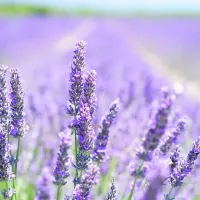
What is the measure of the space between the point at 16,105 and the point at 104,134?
360 millimetres

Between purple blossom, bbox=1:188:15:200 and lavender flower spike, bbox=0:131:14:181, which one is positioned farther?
purple blossom, bbox=1:188:15:200

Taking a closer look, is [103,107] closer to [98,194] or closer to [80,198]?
[98,194]

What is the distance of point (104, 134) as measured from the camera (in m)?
2.11

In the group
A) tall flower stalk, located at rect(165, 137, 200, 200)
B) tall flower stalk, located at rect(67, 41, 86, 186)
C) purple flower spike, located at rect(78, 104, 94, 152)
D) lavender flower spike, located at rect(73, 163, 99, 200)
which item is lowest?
lavender flower spike, located at rect(73, 163, 99, 200)

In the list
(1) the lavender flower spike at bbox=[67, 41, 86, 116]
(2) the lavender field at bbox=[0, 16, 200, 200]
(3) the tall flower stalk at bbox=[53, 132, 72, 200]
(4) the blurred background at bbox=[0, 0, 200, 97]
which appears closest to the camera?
(3) the tall flower stalk at bbox=[53, 132, 72, 200]

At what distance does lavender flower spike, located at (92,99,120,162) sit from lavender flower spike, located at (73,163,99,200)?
30cm

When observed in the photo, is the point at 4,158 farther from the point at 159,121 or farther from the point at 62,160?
the point at 159,121

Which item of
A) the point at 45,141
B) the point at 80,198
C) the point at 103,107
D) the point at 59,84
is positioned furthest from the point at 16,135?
the point at 59,84

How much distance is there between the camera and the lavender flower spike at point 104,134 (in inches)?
80.2

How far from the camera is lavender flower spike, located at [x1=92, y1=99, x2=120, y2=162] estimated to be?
204cm

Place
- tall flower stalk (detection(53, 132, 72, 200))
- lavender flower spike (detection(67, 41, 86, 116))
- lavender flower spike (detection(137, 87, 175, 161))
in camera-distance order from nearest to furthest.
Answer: lavender flower spike (detection(137, 87, 175, 161)) < tall flower stalk (detection(53, 132, 72, 200)) < lavender flower spike (detection(67, 41, 86, 116))

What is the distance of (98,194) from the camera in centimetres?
335

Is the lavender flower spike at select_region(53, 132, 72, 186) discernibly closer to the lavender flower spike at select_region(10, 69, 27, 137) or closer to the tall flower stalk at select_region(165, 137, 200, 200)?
the lavender flower spike at select_region(10, 69, 27, 137)

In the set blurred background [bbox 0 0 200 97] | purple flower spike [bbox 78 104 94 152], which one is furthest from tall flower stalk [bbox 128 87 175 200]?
blurred background [bbox 0 0 200 97]
